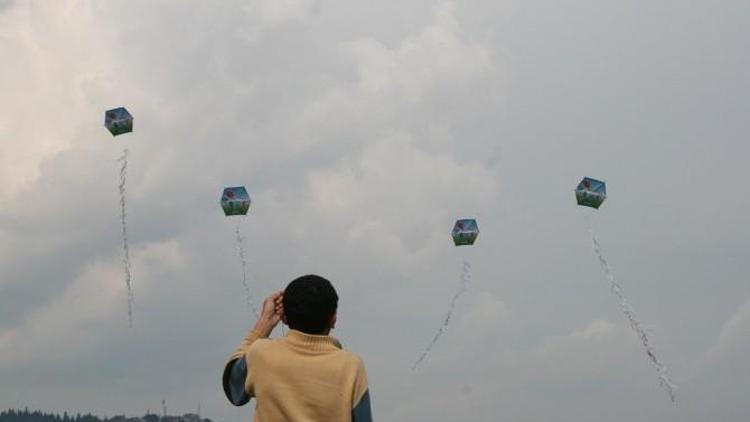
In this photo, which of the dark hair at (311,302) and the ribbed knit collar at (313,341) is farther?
the ribbed knit collar at (313,341)

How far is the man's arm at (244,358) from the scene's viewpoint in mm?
7359

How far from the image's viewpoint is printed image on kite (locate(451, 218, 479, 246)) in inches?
1978

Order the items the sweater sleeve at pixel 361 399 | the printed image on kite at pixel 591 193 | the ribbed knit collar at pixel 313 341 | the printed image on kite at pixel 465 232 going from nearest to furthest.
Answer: the sweater sleeve at pixel 361 399 → the ribbed knit collar at pixel 313 341 → the printed image on kite at pixel 591 193 → the printed image on kite at pixel 465 232

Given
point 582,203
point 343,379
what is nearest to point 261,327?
point 343,379

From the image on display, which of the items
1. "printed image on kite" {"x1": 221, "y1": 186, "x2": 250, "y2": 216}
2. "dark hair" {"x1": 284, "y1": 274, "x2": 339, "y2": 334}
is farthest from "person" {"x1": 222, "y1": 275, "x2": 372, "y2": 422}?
"printed image on kite" {"x1": 221, "y1": 186, "x2": 250, "y2": 216}

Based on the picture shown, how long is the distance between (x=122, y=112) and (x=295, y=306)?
43738mm

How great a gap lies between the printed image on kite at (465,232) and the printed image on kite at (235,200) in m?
10.7

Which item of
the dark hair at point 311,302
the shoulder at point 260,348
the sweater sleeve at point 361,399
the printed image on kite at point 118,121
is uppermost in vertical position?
the printed image on kite at point 118,121

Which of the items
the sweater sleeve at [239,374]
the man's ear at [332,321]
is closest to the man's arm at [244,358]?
the sweater sleeve at [239,374]

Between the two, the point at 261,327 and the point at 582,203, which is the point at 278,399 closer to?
the point at 261,327

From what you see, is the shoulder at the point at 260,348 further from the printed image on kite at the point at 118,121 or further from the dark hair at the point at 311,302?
the printed image on kite at the point at 118,121

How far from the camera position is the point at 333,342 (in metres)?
7.27

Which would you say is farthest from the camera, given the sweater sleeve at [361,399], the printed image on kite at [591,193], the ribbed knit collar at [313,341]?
the printed image on kite at [591,193]

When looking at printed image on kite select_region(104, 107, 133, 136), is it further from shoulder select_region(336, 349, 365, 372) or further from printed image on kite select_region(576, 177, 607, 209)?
shoulder select_region(336, 349, 365, 372)
